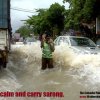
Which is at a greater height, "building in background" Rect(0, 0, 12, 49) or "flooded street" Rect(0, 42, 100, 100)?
"building in background" Rect(0, 0, 12, 49)

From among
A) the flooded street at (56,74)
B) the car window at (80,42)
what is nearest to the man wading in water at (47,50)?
the flooded street at (56,74)

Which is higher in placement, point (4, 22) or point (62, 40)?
point (4, 22)

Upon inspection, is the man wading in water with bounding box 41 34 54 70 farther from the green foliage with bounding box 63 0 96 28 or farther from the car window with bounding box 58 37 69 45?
the green foliage with bounding box 63 0 96 28

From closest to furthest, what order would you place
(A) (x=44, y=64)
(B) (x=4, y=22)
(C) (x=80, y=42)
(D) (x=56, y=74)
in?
(B) (x=4, y=22) → (D) (x=56, y=74) → (A) (x=44, y=64) → (C) (x=80, y=42)

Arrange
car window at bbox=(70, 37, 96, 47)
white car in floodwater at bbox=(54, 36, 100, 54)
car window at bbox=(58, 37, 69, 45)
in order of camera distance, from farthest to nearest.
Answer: car window at bbox=(58, 37, 69, 45), car window at bbox=(70, 37, 96, 47), white car in floodwater at bbox=(54, 36, 100, 54)

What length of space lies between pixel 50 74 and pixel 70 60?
7.04 ft

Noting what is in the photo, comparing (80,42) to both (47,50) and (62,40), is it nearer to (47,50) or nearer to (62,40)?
(62,40)

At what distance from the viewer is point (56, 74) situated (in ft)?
48.7

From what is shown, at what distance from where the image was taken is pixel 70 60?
1677 centimetres

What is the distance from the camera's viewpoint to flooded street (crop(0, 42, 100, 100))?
11742 millimetres

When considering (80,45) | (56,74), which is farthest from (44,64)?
(80,45)

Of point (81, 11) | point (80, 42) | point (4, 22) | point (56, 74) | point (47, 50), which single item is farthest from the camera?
point (81, 11)

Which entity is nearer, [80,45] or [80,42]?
[80,45]

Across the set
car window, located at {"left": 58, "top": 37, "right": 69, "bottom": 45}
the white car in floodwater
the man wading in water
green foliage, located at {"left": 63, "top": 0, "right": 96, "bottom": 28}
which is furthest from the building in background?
green foliage, located at {"left": 63, "top": 0, "right": 96, "bottom": 28}
